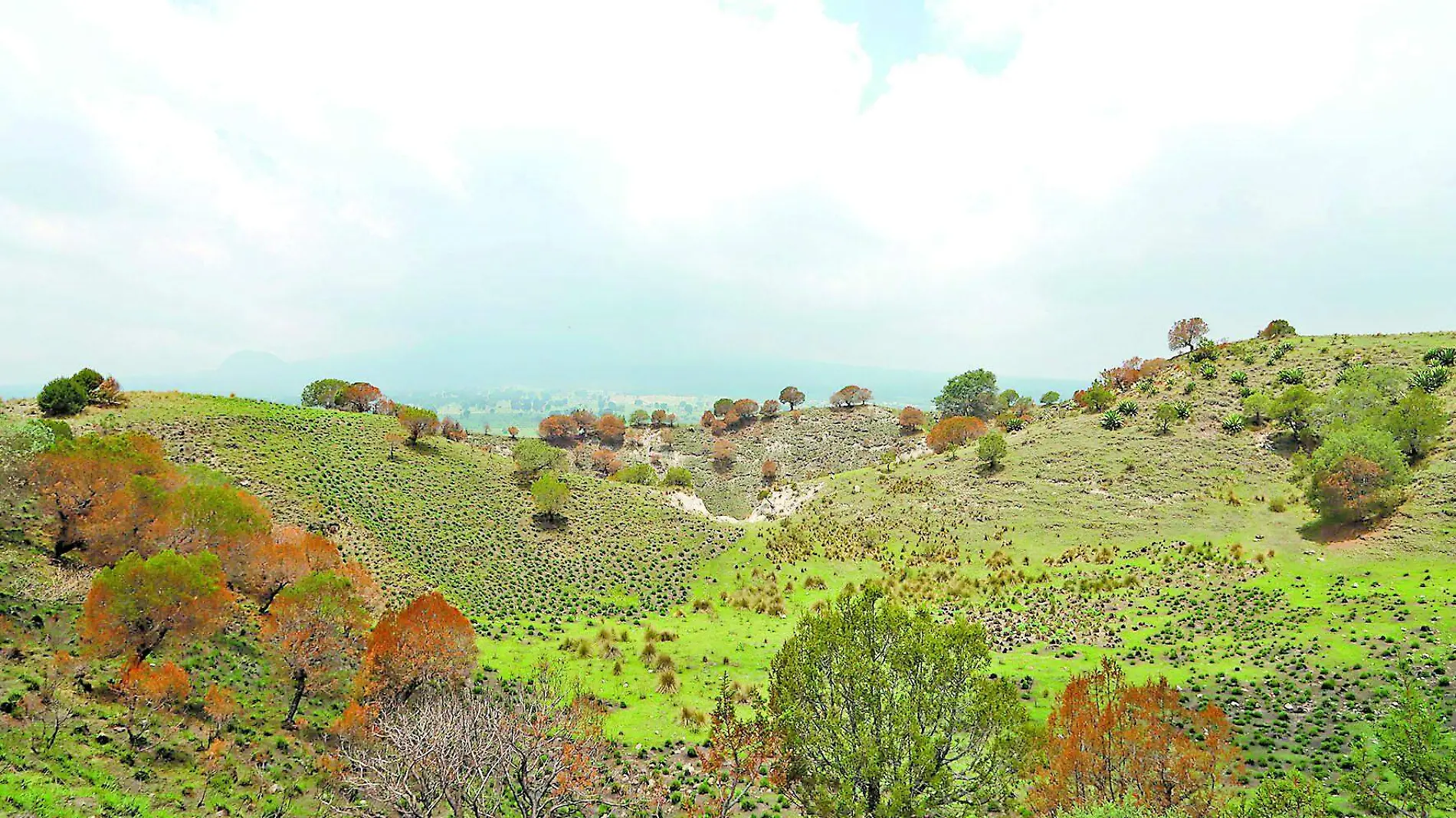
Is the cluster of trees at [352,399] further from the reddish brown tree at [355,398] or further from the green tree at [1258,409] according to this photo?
the green tree at [1258,409]

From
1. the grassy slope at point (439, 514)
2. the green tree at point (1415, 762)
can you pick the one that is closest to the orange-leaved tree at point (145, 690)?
the grassy slope at point (439, 514)

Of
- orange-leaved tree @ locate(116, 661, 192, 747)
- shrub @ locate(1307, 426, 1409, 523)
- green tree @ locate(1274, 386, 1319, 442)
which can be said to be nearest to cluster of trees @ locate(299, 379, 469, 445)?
orange-leaved tree @ locate(116, 661, 192, 747)

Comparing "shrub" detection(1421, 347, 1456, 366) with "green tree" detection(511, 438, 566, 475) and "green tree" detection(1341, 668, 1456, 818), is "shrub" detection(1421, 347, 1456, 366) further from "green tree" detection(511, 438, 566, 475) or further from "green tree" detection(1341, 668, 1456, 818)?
"green tree" detection(511, 438, 566, 475)

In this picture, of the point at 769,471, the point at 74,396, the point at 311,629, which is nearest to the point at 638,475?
the point at 769,471

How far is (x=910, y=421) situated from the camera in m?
109

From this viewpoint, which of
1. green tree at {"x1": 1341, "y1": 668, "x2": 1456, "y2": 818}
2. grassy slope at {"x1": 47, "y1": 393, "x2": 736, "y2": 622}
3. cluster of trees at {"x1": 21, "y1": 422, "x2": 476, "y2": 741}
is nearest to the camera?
green tree at {"x1": 1341, "y1": 668, "x2": 1456, "y2": 818}

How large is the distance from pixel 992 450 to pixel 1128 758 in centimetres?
5282

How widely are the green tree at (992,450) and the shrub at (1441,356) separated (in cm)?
4063

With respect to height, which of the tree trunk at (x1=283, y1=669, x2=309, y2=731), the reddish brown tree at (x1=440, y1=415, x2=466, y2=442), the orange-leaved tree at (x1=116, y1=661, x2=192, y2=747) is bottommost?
the tree trunk at (x1=283, y1=669, x2=309, y2=731)

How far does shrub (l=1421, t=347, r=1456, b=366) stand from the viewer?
55.2 m

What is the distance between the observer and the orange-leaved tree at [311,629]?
21.6 meters

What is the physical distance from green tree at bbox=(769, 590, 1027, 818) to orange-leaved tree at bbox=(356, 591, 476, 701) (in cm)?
1449

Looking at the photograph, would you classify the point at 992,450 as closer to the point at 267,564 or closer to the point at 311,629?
the point at 311,629

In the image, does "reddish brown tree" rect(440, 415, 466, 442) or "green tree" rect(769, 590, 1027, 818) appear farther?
"reddish brown tree" rect(440, 415, 466, 442)
